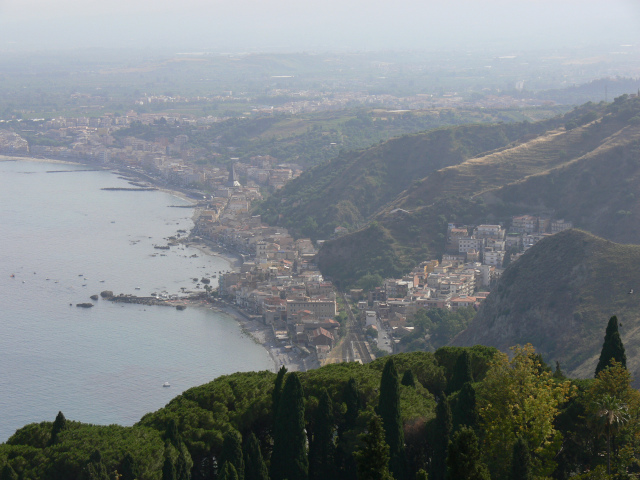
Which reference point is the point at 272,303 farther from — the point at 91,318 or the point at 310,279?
the point at 91,318

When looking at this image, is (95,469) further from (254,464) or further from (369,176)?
(369,176)

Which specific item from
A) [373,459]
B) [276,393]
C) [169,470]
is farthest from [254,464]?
[373,459]

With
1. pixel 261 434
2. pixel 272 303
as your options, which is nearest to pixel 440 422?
pixel 261 434

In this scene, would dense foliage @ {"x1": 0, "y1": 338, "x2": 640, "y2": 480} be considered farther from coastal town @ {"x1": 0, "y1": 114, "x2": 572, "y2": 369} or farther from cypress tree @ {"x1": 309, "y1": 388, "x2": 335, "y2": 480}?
coastal town @ {"x1": 0, "y1": 114, "x2": 572, "y2": 369}

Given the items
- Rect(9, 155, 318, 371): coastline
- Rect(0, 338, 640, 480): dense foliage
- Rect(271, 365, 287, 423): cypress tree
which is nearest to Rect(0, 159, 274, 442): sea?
Rect(9, 155, 318, 371): coastline

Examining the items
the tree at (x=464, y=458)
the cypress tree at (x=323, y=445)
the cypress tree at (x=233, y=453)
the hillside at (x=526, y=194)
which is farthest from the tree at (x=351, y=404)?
the hillside at (x=526, y=194)

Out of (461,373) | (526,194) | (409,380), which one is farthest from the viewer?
(526,194)
